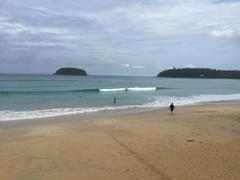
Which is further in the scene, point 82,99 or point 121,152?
point 82,99

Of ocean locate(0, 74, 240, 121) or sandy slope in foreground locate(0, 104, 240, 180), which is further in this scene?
ocean locate(0, 74, 240, 121)

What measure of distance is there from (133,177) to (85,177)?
1232 millimetres

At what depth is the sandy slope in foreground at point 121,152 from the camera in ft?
31.9

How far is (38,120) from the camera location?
21.0 metres

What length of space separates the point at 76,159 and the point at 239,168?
4.73 m

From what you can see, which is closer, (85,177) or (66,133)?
(85,177)

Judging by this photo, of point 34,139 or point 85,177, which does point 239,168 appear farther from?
point 34,139

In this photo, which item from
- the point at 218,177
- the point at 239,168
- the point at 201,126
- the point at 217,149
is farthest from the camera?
the point at 201,126

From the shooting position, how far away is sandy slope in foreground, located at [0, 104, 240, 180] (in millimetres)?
9727

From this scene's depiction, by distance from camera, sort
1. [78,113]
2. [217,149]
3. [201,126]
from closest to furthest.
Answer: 1. [217,149]
2. [201,126]
3. [78,113]

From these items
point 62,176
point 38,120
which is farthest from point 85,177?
point 38,120

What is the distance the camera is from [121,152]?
1205 centimetres

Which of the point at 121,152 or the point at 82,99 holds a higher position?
the point at 121,152

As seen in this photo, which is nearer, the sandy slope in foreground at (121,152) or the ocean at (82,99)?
the sandy slope in foreground at (121,152)
